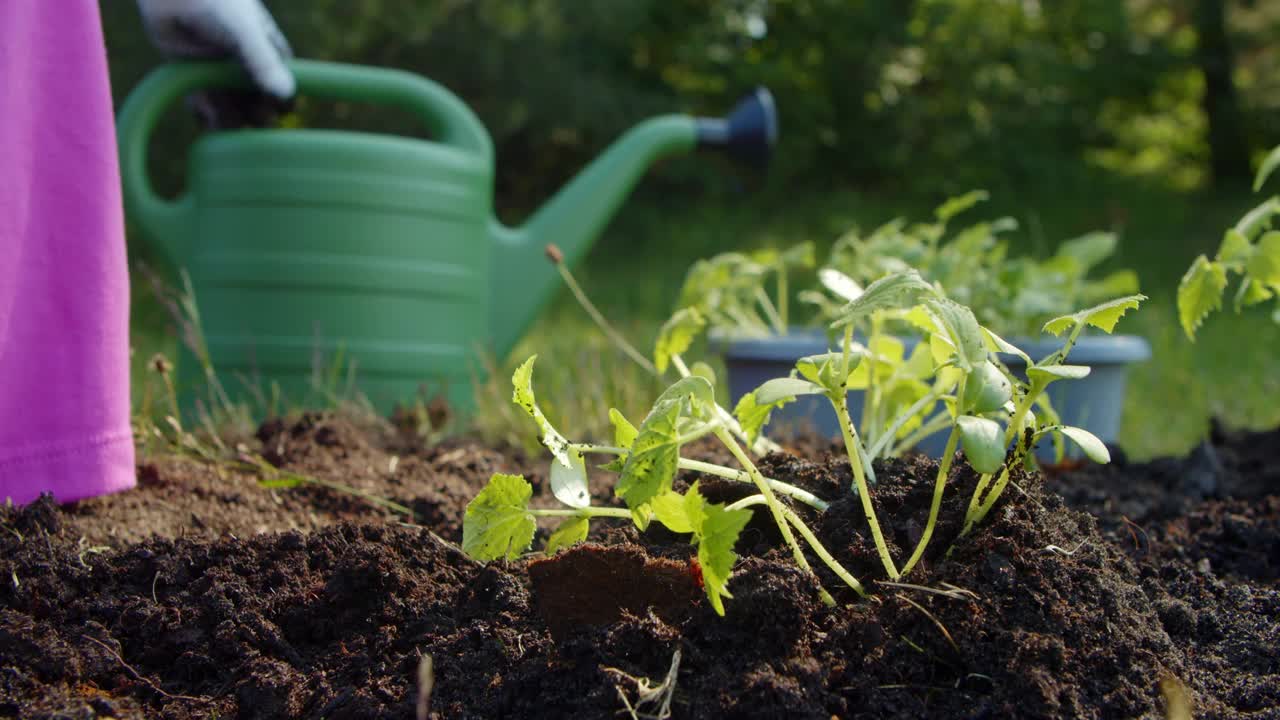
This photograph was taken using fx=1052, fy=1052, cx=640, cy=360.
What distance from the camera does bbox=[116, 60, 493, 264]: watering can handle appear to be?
248 cm

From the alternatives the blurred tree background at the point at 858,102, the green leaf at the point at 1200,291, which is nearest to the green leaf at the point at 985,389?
the green leaf at the point at 1200,291

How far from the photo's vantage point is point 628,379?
225 centimetres

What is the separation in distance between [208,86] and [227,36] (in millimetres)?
415

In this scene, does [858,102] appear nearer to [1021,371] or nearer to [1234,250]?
[1021,371]

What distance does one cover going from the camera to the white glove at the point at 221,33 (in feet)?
6.79

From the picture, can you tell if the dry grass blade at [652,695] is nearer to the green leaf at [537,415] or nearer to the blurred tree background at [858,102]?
the green leaf at [537,415]

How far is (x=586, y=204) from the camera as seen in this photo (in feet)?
10.2

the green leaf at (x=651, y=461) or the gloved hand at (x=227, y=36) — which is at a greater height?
the gloved hand at (x=227, y=36)

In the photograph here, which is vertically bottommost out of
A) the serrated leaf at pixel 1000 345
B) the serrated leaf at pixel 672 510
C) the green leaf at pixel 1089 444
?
the serrated leaf at pixel 672 510

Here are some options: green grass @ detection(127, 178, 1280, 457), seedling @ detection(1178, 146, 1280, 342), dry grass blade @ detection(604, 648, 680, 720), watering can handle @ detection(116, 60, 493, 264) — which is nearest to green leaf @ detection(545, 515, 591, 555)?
dry grass blade @ detection(604, 648, 680, 720)

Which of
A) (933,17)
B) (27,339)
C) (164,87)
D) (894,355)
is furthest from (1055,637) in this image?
(933,17)

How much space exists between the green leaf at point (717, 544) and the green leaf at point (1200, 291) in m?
0.65

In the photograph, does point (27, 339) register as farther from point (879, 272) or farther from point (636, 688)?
point (879, 272)

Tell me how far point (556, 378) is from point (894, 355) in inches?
46.2
